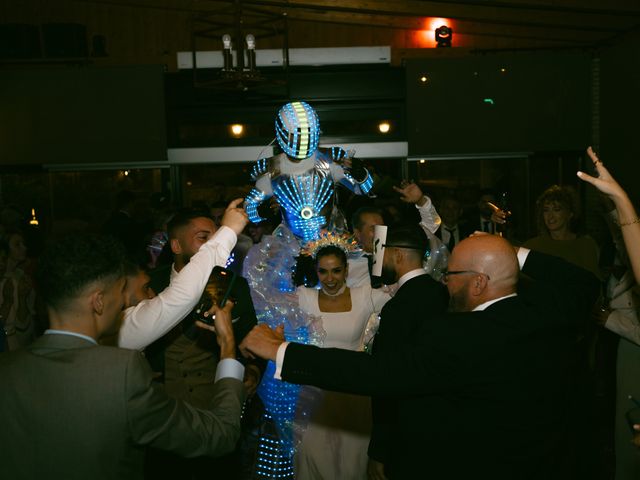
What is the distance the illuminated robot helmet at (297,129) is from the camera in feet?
11.9

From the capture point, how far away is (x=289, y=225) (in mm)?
3984

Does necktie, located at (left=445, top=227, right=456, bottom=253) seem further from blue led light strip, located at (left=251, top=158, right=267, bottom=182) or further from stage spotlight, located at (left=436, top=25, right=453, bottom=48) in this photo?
blue led light strip, located at (left=251, top=158, right=267, bottom=182)

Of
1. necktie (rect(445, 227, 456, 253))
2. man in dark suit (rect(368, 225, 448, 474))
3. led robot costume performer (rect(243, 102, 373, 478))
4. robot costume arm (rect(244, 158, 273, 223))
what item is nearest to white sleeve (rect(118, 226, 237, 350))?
man in dark suit (rect(368, 225, 448, 474))

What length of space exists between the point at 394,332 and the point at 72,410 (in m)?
1.40

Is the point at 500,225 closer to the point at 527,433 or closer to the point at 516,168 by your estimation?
the point at 527,433

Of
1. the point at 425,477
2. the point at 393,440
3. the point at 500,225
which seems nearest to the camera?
the point at 425,477

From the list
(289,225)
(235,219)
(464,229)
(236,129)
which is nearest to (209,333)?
(235,219)

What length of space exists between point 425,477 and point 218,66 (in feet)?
22.1

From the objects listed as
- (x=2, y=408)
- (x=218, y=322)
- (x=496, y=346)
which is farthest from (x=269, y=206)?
(x=2, y=408)

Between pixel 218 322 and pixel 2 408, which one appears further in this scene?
pixel 218 322

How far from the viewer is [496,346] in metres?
1.95

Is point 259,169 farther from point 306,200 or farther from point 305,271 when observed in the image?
point 305,271

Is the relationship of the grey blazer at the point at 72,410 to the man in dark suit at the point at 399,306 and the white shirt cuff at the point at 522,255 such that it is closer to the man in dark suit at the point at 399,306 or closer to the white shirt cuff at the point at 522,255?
the man in dark suit at the point at 399,306

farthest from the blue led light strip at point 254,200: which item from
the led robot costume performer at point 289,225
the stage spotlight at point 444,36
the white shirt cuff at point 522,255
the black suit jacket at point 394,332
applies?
the stage spotlight at point 444,36
